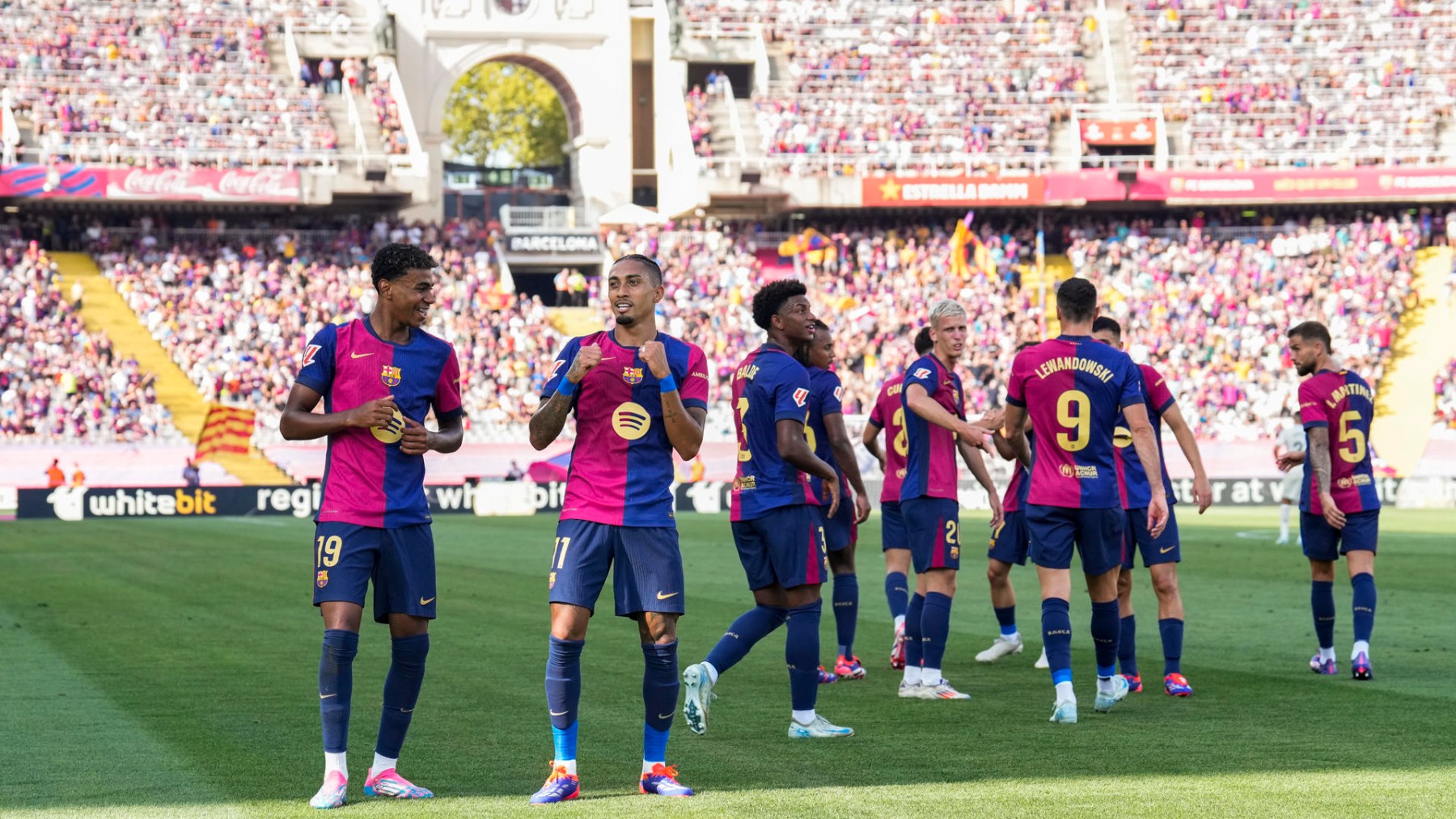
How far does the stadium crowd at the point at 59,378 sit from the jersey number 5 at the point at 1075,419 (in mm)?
32478

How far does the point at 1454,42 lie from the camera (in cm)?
5212

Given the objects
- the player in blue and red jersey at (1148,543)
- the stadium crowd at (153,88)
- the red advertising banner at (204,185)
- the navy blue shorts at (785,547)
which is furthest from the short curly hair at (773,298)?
the stadium crowd at (153,88)

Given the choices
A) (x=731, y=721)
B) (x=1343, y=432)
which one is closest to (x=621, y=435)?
(x=731, y=721)

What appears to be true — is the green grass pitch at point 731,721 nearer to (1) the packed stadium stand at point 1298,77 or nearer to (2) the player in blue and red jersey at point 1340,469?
(2) the player in blue and red jersey at point 1340,469

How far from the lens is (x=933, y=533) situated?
10656mm

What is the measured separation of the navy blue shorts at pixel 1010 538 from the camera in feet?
39.9

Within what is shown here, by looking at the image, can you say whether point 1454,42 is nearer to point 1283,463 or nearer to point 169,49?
point 169,49

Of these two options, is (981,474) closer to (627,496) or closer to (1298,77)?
(627,496)

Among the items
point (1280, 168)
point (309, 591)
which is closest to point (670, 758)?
point (309, 591)

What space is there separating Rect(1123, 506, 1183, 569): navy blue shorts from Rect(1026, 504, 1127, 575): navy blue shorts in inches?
44.6

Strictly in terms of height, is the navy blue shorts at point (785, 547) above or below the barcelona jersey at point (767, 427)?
below

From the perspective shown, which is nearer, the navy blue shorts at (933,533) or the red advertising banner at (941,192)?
the navy blue shorts at (933,533)

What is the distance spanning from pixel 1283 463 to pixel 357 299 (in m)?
35.2

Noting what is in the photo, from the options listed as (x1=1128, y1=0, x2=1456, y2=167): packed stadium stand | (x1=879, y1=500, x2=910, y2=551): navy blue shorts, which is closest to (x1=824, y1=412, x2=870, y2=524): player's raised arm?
(x1=879, y1=500, x2=910, y2=551): navy blue shorts
